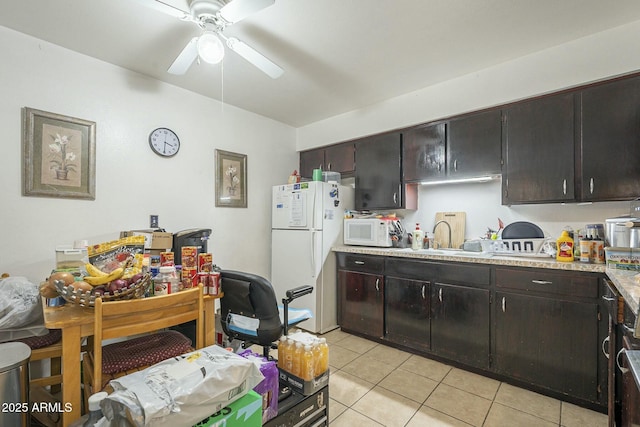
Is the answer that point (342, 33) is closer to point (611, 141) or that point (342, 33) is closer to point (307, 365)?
point (611, 141)

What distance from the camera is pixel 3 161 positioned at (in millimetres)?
2021

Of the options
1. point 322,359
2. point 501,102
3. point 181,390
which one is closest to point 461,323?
point 322,359

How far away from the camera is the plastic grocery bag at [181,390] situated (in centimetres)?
97

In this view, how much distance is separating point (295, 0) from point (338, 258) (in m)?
2.44

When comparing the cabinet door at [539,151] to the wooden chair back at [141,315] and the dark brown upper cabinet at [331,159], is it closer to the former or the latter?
the dark brown upper cabinet at [331,159]

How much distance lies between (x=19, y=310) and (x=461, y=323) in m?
3.03

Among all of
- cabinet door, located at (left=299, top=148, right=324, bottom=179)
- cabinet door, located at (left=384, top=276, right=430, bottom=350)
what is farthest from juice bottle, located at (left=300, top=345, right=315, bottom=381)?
cabinet door, located at (left=299, top=148, right=324, bottom=179)

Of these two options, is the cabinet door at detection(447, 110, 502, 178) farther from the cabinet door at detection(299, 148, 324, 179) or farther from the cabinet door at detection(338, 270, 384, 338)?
the cabinet door at detection(299, 148, 324, 179)

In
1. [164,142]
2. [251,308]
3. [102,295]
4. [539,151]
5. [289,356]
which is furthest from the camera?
[164,142]

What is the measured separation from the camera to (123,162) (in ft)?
8.40

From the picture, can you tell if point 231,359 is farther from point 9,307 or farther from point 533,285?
point 533,285

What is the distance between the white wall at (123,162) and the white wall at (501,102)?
4.81ft

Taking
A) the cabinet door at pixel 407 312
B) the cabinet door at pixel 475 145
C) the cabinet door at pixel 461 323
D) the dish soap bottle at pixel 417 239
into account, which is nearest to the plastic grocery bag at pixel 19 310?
the cabinet door at pixel 407 312

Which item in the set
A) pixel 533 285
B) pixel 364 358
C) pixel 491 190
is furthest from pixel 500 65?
Answer: pixel 364 358
